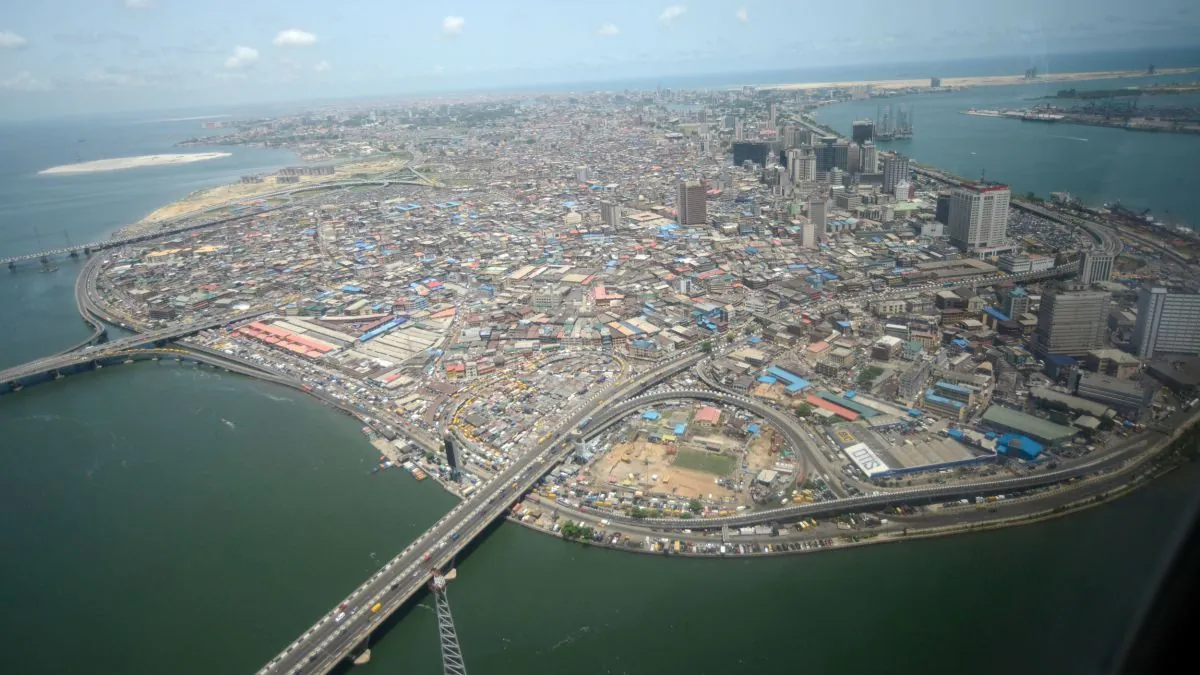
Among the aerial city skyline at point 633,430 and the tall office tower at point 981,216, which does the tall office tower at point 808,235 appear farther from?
the tall office tower at point 981,216

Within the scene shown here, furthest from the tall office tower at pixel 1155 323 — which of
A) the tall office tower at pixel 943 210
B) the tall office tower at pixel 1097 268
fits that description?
the tall office tower at pixel 943 210

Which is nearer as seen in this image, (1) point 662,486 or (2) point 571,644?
(2) point 571,644

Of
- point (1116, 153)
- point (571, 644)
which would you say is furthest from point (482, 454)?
point (1116, 153)

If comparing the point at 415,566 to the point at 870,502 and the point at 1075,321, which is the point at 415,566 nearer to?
the point at 870,502

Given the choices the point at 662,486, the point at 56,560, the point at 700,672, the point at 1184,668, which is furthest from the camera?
the point at 662,486

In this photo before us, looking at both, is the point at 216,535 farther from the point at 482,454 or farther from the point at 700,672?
the point at 700,672

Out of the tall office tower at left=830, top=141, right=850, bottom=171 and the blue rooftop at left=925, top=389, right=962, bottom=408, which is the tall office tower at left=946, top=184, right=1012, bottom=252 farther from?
the tall office tower at left=830, top=141, right=850, bottom=171
